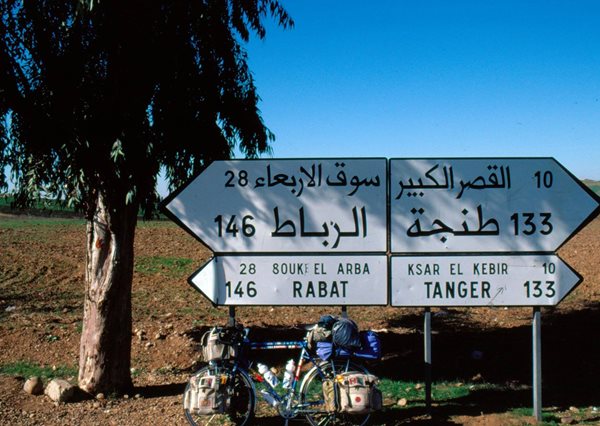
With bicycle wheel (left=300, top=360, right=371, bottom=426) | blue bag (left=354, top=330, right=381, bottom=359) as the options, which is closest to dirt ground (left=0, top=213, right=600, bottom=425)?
bicycle wheel (left=300, top=360, right=371, bottom=426)

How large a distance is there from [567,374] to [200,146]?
545cm

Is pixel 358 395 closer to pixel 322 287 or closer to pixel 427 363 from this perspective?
pixel 427 363

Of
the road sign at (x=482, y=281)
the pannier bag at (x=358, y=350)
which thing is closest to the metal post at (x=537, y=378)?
the road sign at (x=482, y=281)

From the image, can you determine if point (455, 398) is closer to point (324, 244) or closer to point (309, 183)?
point (324, 244)

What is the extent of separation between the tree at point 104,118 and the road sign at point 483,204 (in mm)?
2717

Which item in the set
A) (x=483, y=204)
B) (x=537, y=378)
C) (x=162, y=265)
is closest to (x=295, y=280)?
(x=483, y=204)

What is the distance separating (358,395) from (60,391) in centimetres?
334

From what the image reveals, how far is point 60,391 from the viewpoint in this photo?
21.1ft

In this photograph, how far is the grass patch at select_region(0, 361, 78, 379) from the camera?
773 centimetres

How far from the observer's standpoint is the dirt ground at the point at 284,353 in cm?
612

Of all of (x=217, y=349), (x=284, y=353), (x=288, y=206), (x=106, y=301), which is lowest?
(x=284, y=353)

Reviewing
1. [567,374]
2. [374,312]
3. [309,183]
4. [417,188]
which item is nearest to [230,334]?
[309,183]

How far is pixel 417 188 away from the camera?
19.3ft

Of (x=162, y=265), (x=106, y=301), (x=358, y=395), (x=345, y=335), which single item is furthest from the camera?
(x=162, y=265)
